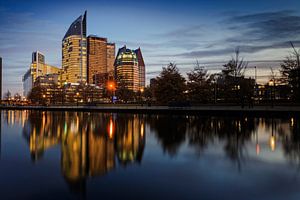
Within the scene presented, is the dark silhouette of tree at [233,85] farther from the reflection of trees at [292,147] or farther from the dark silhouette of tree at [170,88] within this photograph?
the reflection of trees at [292,147]

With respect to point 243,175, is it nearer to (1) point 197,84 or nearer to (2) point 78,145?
(2) point 78,145

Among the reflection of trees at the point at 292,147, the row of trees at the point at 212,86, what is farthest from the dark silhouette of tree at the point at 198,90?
the reflection of trees at the point at 292,147

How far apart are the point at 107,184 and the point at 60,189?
1051 mm

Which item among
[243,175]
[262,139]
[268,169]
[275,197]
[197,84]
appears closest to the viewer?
[275,197]

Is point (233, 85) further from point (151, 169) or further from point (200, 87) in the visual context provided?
point (151, 169)

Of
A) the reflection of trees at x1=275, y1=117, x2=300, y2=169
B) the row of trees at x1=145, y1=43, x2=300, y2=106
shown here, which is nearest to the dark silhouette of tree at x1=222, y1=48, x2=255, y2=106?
the row of trees at x1=145, y1=43, x2=300, y2=106

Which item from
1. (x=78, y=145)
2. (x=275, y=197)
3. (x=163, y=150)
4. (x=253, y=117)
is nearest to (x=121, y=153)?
(x=163, y=150)

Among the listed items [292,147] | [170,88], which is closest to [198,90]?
[170,88]

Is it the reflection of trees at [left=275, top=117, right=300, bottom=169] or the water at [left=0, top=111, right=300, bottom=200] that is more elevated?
the reflection of trees at [left=275, top=117, right=300, bottom=169]

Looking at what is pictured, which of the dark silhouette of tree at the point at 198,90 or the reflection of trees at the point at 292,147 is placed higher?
the dark silhouette of tree at the point at 198,90

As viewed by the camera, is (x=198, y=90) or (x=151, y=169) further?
(x=198, y=90)

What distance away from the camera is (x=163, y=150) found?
10.5 meters

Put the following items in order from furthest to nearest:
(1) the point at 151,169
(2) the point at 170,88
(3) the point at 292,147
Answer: (2) the point at 170,88
(3) the point at 292,147
(1) the point at 151,169

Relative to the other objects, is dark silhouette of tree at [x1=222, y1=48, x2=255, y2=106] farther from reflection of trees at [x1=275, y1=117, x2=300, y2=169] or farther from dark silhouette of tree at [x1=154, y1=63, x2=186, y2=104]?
reflection of trees at [x1=275, y1=117, x2=300, y2=169]
